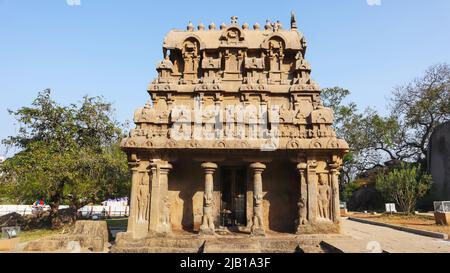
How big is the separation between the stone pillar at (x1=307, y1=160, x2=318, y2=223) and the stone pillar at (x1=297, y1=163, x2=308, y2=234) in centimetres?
13

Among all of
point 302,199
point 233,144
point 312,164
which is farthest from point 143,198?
point 312,164

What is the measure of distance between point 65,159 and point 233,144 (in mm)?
13328

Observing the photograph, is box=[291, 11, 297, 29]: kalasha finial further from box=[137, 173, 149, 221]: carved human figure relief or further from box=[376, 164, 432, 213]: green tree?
box=[376, 164, 432, 213]: green tree

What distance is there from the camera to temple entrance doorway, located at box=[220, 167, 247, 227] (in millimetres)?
12328

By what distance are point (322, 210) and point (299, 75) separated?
576 cm

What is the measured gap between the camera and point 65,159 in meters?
19.2

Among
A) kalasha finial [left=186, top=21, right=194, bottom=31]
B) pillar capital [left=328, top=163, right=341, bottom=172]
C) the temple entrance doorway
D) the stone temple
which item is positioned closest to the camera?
the stone temple

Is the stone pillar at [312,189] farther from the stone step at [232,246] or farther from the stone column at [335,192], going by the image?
the stone step at [232,246]

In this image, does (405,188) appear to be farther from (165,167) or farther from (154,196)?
(154,196)

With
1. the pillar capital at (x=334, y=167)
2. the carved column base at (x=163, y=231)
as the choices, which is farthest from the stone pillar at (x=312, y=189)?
the carved column base at (x=163, y=231)

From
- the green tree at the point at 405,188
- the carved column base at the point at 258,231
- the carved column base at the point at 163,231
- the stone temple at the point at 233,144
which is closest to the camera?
the carved column base at the point at 258,231

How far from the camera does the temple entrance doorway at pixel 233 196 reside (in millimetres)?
12328

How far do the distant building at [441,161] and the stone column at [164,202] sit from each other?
2687 cm

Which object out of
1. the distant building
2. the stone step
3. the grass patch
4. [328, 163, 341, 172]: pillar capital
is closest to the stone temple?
[328, 163, 341, 172]: pillar capital
